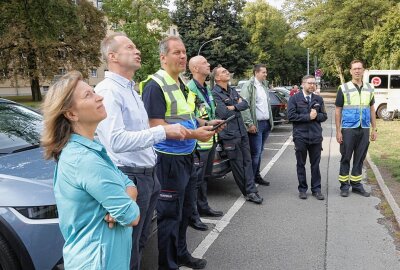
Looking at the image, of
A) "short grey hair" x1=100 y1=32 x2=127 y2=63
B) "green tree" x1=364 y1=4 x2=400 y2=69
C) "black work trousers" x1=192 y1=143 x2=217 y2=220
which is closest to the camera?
"short grey hair" x1=100 y1=32 x2=127 y2=63

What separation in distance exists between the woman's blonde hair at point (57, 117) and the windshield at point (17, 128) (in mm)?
2150

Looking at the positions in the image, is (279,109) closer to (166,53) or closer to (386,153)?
(386,153)

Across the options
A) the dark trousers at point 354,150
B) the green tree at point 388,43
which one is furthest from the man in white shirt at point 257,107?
the green tree at point 388,43

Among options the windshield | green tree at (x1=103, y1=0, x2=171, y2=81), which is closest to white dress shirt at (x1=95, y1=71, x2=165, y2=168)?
the windshield

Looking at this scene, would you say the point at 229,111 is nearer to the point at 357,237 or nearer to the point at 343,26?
the point at 357,237

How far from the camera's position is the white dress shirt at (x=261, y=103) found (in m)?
6.78

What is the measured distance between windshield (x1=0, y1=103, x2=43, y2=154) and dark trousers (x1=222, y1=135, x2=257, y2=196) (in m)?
2.63

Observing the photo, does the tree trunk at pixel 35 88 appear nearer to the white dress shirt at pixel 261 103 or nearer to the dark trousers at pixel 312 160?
the white dress shirt at pixel 261 103

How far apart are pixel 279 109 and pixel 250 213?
8.76 metres

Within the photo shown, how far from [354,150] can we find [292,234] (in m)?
2.26

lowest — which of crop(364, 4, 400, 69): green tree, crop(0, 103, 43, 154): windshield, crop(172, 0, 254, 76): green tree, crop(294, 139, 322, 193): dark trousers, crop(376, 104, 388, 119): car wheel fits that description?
crop(376, 104, 388, 119): car wheel

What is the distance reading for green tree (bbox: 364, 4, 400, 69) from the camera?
75.3ft

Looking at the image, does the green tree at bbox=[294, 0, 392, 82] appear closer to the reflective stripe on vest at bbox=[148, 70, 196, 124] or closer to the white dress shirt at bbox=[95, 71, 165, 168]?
the reflective stripe on vest at bbox=[148, 70, 196, 124]

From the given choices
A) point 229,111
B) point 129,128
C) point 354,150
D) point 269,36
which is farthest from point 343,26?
point 129,128
